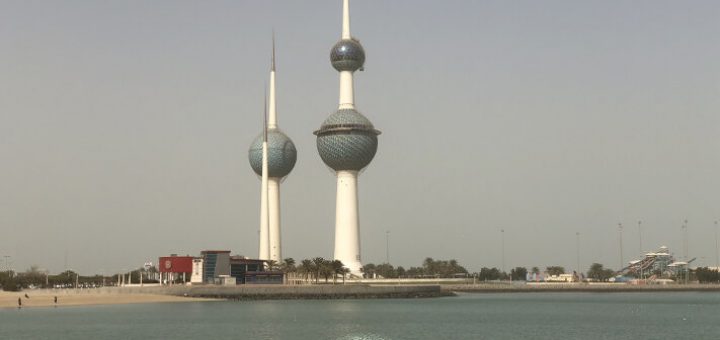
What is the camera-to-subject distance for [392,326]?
99062mm

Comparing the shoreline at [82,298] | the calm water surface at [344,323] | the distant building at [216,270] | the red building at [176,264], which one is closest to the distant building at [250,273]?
the distant building at [216,270]

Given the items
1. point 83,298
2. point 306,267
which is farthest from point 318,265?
point 83,298

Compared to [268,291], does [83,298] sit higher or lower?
lower

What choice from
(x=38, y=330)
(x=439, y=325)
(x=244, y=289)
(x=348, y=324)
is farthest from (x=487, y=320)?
(x=244, y=289)

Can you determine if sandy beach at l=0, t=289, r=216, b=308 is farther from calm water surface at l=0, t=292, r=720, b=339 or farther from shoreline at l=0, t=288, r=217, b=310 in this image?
calm water surface at l=0, t=292, r=720, b=339

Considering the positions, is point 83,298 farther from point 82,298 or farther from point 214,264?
point 214,264

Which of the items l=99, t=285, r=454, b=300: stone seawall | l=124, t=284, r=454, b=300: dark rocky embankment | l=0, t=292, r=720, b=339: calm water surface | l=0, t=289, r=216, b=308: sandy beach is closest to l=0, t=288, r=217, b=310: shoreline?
l=0, t=289, r=216, b=308: sandy beach

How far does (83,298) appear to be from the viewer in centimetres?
15788

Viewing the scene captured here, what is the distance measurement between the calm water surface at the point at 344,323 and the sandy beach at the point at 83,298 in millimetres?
9910

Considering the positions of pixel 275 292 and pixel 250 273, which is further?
pixel 250 273

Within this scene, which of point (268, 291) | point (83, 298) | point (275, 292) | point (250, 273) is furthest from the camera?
point (250, 273)

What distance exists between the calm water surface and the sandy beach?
9910 millimetres

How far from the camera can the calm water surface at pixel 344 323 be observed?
88500mm

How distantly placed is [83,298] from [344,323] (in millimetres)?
70342
